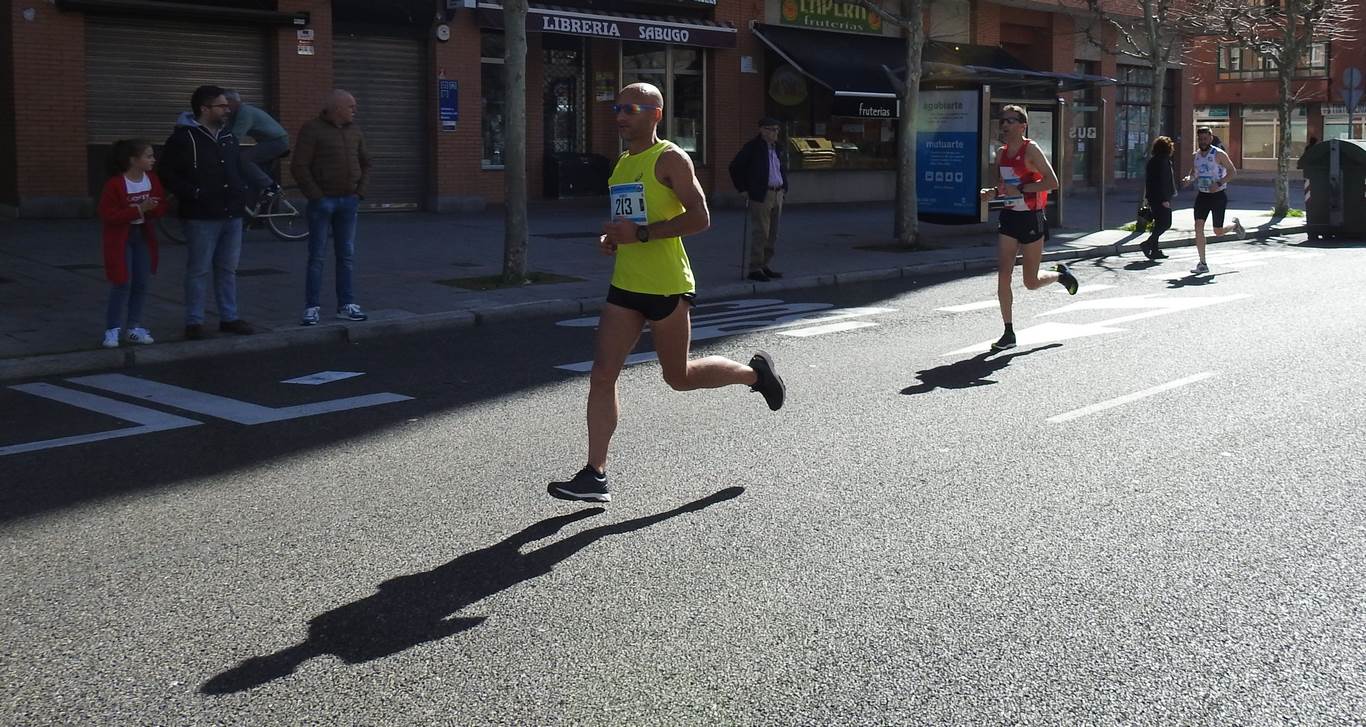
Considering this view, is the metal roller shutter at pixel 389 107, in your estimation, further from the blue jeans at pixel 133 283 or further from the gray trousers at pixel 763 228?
the blue jeans at pixel 133 283

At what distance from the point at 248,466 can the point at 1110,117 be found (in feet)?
120

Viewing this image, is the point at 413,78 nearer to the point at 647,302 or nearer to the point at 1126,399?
the point at 1126,399

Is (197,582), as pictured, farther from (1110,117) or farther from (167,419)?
(1110,117)

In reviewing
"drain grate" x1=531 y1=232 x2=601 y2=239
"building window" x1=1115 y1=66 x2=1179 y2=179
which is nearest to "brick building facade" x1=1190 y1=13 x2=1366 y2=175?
"building window" x1=1115 y1=66 x2=1179 y2=179

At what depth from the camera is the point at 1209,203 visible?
58.4 ft

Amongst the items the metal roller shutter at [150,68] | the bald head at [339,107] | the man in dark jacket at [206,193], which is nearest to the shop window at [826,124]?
the metal roller shutter at [150,68]

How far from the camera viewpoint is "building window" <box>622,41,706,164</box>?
1073 inches

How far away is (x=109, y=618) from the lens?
15.3 feet

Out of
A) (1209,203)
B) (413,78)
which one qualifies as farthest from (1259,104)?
(413,78)

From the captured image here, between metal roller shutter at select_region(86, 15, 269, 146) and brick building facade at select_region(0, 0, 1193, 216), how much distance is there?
21 millimetres

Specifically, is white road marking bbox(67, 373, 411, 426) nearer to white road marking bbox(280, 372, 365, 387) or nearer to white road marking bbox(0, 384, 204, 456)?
white road marking bbox(0, 384, 204, 456)

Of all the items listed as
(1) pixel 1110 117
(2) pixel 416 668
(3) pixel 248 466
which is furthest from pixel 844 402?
(1) pixel 1110 117

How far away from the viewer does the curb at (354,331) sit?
10.2 m

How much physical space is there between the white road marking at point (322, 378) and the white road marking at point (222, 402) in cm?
66
